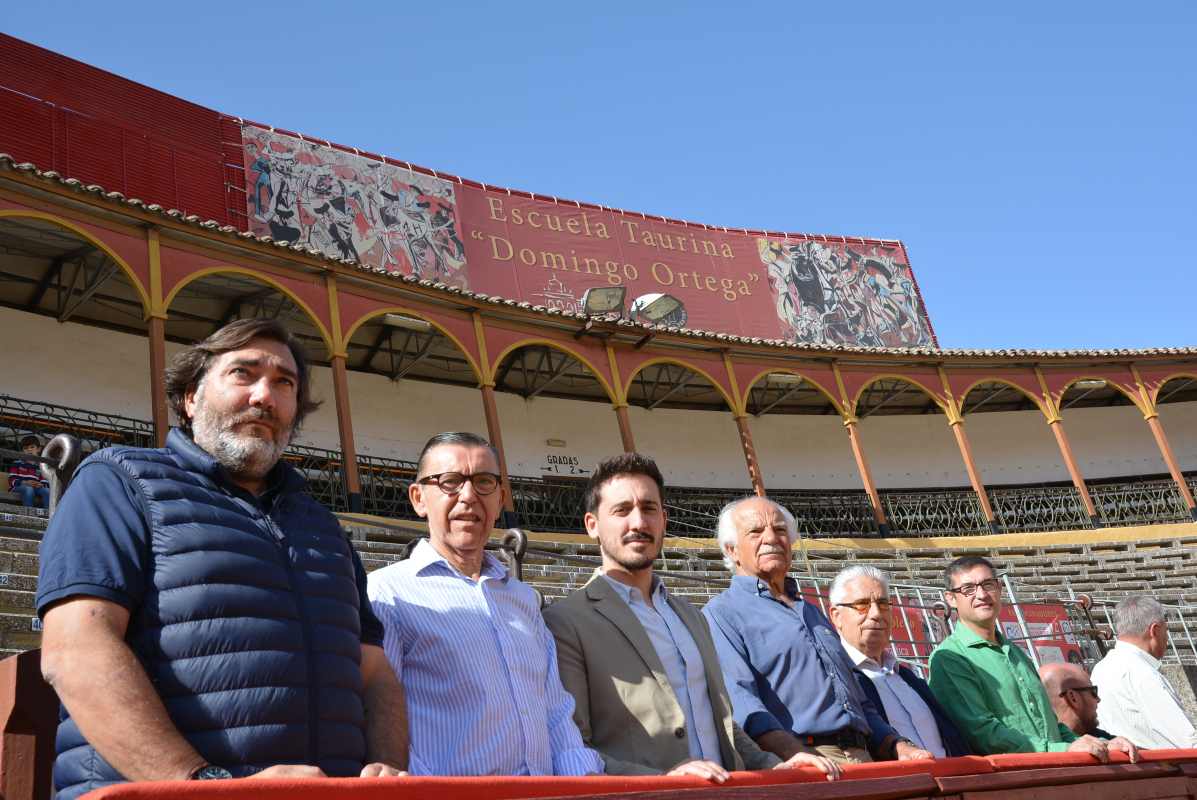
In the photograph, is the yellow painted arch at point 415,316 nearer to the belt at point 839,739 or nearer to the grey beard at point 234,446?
the belt at point 839,739

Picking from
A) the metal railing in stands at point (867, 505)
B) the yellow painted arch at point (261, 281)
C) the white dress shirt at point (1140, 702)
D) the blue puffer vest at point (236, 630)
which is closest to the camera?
the blue puffer vest at point (236, 630)

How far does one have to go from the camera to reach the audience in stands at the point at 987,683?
3.92 metres

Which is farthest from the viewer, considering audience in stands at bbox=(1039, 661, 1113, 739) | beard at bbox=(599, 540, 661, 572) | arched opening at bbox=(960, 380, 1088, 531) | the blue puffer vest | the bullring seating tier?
arched opening at bbox=(960, 380, 1088, 531)

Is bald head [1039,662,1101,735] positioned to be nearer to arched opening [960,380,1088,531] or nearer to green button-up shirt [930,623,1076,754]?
→ green button-up shirt [930,623,1076,754]

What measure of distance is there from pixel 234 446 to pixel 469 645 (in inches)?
30.6

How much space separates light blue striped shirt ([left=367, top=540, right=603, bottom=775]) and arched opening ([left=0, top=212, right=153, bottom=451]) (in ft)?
34.0

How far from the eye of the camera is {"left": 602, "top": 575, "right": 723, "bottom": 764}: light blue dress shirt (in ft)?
9.25

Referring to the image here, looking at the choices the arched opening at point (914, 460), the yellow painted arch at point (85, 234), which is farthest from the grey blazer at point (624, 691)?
the arched opening at point (914, 460)

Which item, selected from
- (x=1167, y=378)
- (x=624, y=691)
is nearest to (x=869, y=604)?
(x=624, y=691)

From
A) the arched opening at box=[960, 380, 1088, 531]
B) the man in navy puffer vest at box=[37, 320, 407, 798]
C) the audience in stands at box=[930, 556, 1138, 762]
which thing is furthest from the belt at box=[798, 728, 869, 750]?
the arched opening at box=[960, 380, 1088, 531]

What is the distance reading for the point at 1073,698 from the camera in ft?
15.3

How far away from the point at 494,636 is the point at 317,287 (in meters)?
11.0

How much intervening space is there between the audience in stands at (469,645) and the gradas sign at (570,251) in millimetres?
14757

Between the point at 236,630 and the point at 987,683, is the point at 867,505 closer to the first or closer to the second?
the point at 987,683
